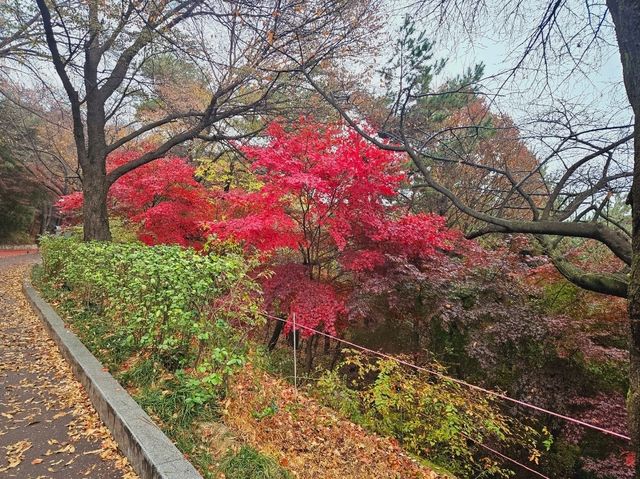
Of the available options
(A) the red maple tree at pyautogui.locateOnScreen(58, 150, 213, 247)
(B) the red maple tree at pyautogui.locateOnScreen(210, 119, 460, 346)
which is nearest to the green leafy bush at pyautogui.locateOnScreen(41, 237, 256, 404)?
(B) the red maple tree at pyautogui.locateOnScreen(210, 119, 460, 346)

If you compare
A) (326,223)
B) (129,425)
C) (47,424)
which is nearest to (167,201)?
(326,223)

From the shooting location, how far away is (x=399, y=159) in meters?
6.66

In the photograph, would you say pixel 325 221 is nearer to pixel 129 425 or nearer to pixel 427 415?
pixel 427 415

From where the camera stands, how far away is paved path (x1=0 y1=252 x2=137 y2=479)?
2521 mm

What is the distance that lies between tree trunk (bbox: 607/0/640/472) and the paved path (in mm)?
2863

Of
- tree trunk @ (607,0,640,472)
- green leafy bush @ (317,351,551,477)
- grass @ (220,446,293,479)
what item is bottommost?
green leafy bush @ (317,351,551,477)

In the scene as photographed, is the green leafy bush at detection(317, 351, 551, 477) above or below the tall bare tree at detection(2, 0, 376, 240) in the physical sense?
below

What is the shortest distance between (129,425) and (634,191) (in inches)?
132

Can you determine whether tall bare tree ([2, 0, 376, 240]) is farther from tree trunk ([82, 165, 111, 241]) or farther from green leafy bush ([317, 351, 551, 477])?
green leafy bush ([317, 351, 551, 477])

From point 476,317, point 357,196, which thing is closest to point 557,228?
point 476,317

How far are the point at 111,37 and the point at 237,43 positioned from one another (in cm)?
279

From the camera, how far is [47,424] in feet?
10.0

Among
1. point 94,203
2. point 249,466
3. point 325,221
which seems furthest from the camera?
point 94,203

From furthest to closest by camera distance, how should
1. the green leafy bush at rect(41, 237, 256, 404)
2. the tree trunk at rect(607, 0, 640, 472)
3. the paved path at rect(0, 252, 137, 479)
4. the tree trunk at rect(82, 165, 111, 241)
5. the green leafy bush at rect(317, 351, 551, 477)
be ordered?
the tree trunk at rect(82, 165, 111, 241), the green leafy bush at rect(317, 351, 551, 477), the green leafy bush at rect(41, 237, 256, 404), the paved path at rect(0, 252, 137, 479), the tree trunk at rect(607, 0, 640, 472)
